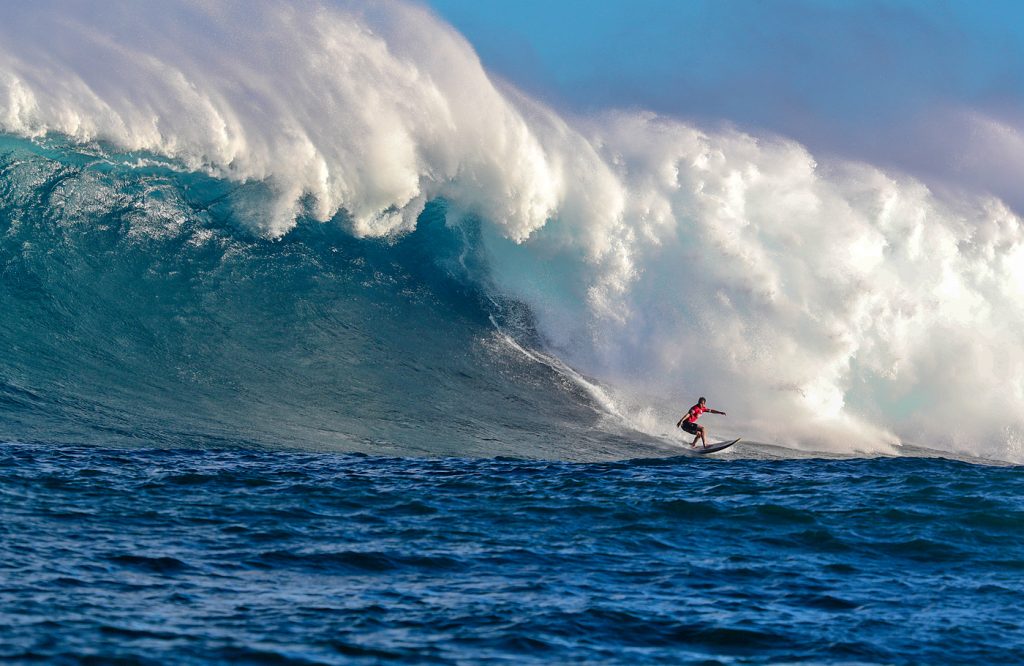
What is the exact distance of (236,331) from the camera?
16.8 meters

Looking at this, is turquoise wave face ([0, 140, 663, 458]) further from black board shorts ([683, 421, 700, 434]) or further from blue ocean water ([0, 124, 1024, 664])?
black board shorts ([683, 421, 700, 434])

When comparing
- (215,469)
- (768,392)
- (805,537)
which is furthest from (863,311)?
(215,469)

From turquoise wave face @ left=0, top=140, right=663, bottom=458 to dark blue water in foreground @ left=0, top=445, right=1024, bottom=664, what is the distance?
1602 millimetres

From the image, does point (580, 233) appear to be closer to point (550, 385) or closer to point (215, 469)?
point (550, 385)

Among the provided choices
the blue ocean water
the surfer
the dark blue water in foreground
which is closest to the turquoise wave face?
the blue ocean water

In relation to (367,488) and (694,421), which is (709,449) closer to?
(694,421)

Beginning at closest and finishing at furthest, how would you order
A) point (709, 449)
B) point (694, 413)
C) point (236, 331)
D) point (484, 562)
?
point (484, 562) < point (709, 449) < point (694, 413) < point (236, 331)

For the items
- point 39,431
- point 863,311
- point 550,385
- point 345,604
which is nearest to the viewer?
point 345,604

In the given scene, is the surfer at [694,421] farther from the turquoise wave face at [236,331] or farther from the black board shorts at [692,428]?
the turquoise wave face at [236,331]

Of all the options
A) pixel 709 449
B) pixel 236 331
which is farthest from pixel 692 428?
pixel 236 331

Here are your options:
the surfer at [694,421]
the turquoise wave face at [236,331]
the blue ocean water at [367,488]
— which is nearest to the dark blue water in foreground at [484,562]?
the blue ocean water at [367,488]

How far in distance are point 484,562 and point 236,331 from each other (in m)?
9.08

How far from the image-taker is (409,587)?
810 cm

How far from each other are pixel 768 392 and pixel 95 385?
35.4 ft
